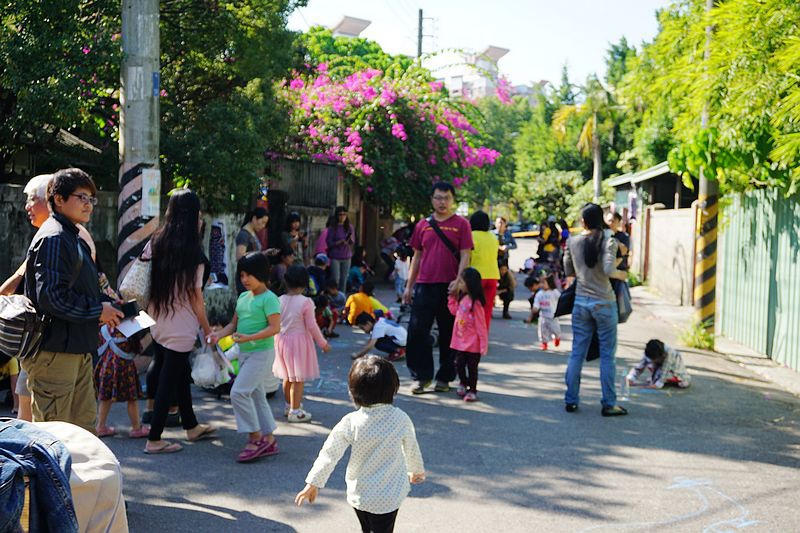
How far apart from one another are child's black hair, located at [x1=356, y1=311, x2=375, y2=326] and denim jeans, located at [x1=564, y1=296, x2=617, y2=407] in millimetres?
3606

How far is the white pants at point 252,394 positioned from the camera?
6203 mm

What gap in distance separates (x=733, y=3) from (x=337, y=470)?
261 inches

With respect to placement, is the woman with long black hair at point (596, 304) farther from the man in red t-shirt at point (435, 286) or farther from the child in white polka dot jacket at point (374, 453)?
the child in white polka dot jacket at point (374, 453)

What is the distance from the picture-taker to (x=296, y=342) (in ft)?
23.9

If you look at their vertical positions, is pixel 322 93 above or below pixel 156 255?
above

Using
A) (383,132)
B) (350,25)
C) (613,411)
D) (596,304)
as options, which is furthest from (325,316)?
(350,25)

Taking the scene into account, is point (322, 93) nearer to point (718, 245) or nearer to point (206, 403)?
point (718, 245)

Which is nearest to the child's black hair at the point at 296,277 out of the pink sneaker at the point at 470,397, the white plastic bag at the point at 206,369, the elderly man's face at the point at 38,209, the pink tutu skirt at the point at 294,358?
the pink tutu skirt at the point at 294,358

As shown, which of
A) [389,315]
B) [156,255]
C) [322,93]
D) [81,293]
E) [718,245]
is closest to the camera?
[81,293]

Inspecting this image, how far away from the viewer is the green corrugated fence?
10.5 m

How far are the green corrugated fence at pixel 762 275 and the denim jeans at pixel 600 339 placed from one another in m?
3.44

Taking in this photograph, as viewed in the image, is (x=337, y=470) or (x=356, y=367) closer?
(x=356, y=367)

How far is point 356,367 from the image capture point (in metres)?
4.07

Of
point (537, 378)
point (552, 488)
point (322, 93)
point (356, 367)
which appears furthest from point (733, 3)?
point (322, 93)
